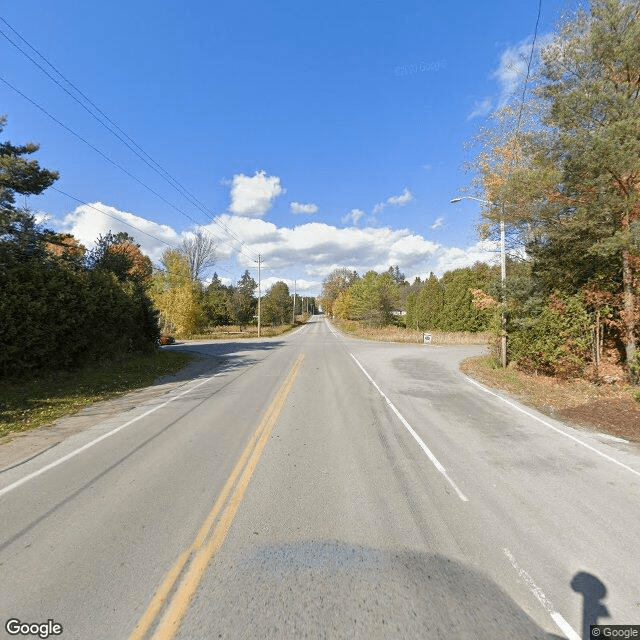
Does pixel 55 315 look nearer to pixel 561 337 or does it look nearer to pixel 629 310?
pixel 561 337

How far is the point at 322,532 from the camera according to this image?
12.8ft

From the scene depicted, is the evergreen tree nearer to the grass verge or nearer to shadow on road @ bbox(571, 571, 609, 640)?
the grass verge

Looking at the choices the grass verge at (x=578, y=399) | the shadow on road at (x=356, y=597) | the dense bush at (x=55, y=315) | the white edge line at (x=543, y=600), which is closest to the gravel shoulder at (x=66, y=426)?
the dense bush at (x=55, y=315)

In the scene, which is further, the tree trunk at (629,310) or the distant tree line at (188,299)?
the distant tree line at (188,299)

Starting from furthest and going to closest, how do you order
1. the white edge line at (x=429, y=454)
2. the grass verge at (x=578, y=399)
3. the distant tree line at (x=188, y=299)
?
1. the distant tree line at (x=188, y=299)
2. the grass verge at (x=578, y=399)
3. the white edge line at (x=429, y=454)

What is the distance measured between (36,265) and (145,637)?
14.9m

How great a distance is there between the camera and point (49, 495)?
15.4 feet

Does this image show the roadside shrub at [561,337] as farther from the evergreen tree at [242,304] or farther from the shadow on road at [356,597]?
the evergreen tree at [242,304]

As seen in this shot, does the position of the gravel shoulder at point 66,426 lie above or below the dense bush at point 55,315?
below

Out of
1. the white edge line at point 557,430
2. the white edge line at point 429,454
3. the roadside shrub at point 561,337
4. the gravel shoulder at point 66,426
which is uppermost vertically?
the roadside shrub at point 561,337

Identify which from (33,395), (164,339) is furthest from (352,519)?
(164,339)

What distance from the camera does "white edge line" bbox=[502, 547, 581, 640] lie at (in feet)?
8.86

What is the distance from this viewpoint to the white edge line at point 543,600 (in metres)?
2.70

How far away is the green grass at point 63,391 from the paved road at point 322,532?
221cm
